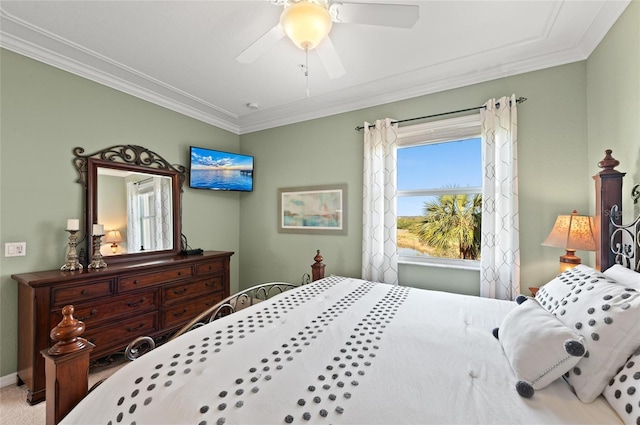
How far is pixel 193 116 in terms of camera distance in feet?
11.6

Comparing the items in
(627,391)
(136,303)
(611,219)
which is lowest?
(136,303)

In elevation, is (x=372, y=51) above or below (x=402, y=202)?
above

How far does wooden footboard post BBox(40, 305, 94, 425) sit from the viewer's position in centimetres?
95

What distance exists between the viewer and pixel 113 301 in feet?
7.80

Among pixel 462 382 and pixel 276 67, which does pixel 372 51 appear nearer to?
pixel 276 67

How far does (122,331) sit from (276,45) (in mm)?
2856

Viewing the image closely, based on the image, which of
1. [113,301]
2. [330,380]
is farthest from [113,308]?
[330,380]

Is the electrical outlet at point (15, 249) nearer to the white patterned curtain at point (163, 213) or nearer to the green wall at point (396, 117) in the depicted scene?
the green wall at point (396, 117)

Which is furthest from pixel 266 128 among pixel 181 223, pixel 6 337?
pixel 6 337

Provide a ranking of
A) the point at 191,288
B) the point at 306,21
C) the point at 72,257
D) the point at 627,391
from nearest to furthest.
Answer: the point at 627,391 < the point at 306,21 < the point at 72,257 < the point at 191,288

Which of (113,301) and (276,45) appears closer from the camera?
(276,45)

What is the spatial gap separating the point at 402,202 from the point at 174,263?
258 centimetres

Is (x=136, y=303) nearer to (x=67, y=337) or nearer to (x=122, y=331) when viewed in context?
(x=122, y=331)

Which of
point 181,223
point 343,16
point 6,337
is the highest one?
point 343,16
